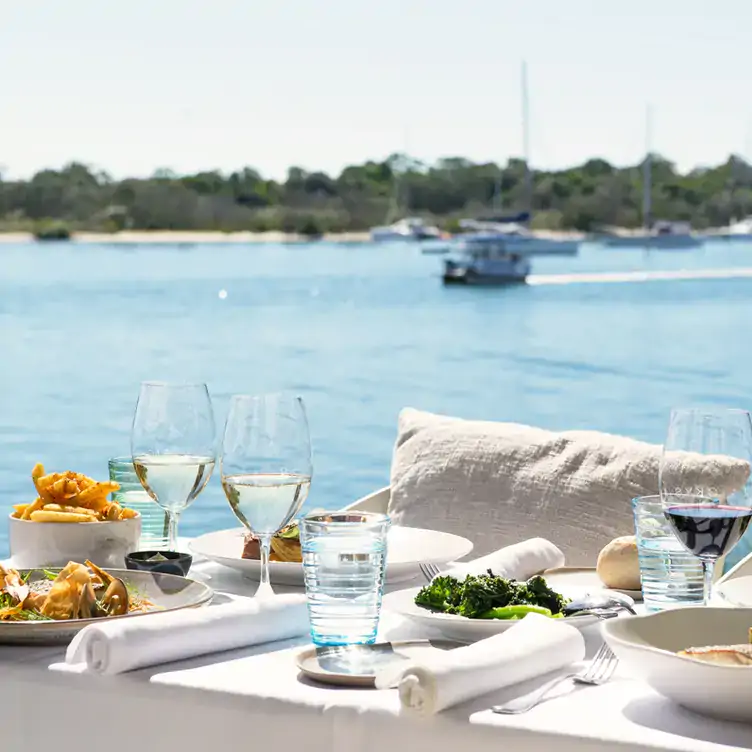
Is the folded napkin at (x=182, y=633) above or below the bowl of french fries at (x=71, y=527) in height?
below

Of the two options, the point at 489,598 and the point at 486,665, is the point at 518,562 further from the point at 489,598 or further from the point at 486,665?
the point at 486,665

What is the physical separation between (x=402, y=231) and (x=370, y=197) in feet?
10.0

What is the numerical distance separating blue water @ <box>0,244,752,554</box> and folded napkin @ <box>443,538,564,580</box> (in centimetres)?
752

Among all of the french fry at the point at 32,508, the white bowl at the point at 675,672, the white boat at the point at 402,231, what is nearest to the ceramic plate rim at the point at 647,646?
the white bowl at the point at 675,672

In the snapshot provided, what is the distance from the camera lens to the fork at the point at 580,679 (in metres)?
1.08

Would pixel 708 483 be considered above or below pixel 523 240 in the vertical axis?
above

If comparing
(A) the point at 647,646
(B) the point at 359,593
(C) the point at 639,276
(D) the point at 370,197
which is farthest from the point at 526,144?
(A) the point at 647,646

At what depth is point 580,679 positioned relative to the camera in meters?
1.17

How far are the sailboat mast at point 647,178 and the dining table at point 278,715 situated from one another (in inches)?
1495

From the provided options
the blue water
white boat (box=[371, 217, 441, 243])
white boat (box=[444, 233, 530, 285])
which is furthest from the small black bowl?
white boat (box=[371, 217, 441, 243])

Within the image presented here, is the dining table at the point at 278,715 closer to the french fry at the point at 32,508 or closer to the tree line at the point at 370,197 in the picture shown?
the french fry at the point at 32,508

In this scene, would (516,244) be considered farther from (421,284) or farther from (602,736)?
(602,736)

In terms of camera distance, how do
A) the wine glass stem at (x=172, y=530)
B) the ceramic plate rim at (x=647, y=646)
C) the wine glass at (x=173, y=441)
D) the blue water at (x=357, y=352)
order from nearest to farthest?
the ceramic plate rim at (x=647, y=646) < the wine glass at (x=173, y=441) < the wine glass stem at (x=172, y=530) < the blue water at (x=357, y=352)

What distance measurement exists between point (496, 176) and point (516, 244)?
2.21m
